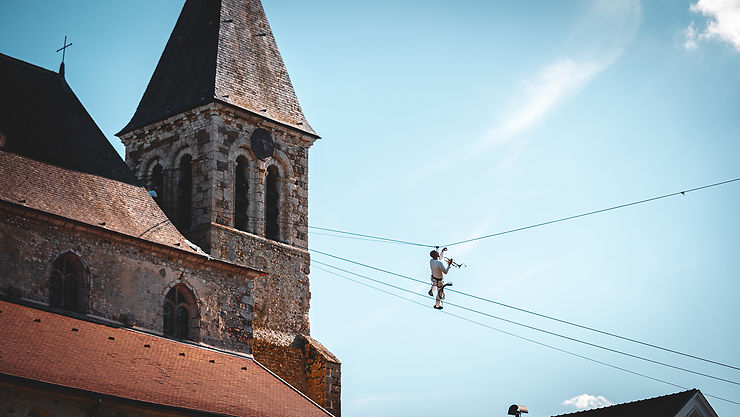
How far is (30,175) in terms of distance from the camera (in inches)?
1049

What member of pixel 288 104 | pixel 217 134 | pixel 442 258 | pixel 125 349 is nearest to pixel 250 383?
pixel 125 349

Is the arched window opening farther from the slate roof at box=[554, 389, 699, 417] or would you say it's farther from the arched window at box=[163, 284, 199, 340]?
the slate roof at box=[554, 389, 699, 417]

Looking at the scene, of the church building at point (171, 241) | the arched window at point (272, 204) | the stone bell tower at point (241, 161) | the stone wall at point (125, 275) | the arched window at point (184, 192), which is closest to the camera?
the church building at point (171, 241)

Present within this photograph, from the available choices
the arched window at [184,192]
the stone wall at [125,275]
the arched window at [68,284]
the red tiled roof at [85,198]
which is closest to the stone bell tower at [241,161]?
the arched window at [184,192]

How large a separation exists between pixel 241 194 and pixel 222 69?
3785 millimetres

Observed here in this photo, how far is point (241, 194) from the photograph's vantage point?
110ft

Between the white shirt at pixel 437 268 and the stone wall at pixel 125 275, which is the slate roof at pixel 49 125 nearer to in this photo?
the stone wall at pixel 125 275

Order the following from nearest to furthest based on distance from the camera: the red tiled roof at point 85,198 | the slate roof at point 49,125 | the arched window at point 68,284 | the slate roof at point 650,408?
the slate roof at point 650,408 < the arched window at point 68,284 < the red tiled roof at point 85,198 < the slate roof at point 49,125

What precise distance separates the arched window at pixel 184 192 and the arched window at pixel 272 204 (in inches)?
92.2

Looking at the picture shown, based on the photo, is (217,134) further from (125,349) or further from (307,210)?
(125,349)

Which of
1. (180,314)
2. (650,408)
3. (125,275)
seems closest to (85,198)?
(125,275)

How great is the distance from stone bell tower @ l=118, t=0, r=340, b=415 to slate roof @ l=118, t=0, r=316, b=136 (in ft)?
0.14

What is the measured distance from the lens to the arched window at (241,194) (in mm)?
33062

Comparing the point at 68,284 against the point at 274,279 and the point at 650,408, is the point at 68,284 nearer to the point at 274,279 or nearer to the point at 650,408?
the point at 274,279
